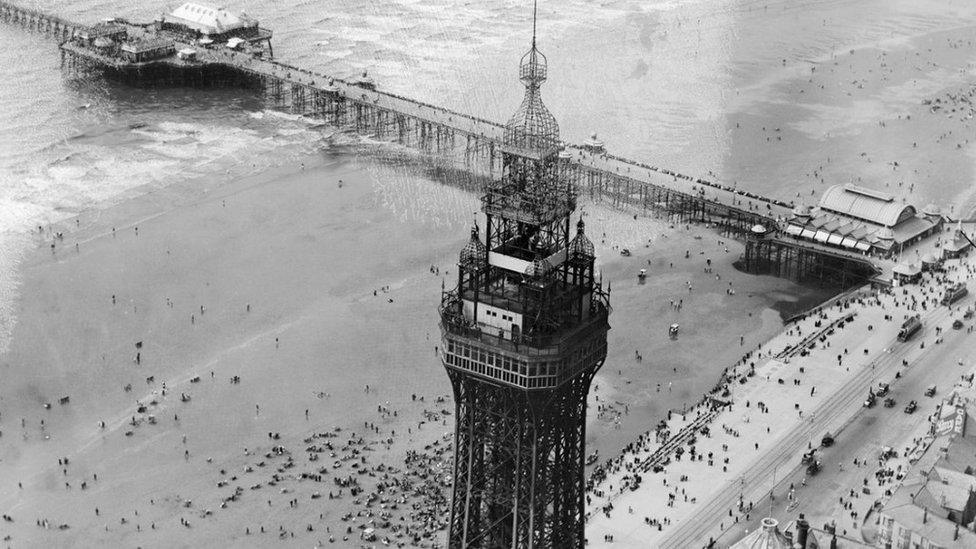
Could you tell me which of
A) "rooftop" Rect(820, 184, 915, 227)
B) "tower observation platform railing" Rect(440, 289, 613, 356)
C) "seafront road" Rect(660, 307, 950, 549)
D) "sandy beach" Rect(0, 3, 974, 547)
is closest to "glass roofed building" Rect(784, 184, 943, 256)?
"rooftop" Rect(820, 184, 915, 227)

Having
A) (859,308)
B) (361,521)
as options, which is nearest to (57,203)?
(361,521)

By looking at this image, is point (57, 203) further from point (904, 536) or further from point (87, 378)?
point (904, 536)

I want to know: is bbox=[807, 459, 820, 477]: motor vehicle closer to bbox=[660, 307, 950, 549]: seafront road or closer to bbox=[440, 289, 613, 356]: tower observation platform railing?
bbox=[660, 307, 950, 549]: seafront road

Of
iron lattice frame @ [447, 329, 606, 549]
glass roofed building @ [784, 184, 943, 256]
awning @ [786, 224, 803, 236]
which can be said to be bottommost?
awning @ [786, 224, 803, 236]

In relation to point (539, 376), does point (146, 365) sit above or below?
below

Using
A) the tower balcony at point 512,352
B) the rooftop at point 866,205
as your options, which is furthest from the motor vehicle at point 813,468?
the rooftop at point 866,205

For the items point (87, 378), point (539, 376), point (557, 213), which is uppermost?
point (557, 213)
